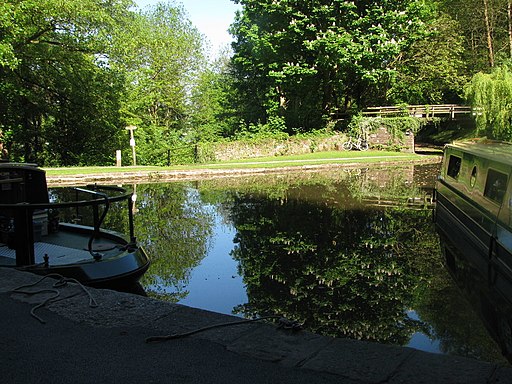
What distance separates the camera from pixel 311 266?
770cm

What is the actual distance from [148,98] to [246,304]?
32.9 metres

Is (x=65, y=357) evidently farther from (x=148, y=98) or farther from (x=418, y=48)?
(x=418, y=48)

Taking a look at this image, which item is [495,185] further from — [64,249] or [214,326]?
[64,249]

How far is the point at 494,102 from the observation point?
1184 inches

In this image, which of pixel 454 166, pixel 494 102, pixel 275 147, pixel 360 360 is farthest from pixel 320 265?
pixel 275 147

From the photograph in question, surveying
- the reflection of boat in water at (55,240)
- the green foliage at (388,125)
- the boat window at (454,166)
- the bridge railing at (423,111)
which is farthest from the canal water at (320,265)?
the bridge railing at (423,111)

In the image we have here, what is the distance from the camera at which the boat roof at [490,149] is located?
8.01 meters

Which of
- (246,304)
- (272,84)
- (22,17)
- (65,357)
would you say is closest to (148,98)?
(272,84)

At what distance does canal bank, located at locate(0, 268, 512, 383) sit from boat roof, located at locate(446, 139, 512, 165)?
5525 millimetres

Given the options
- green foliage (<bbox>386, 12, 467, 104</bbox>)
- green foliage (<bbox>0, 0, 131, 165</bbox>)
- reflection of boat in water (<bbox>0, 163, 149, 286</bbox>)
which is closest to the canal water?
reflection of boat in water (<bbox>0, 163, 149, 286</bbox>)

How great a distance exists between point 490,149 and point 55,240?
26.7ft

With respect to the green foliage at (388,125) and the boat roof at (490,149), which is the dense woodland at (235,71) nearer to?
the green foliage at (388,125)

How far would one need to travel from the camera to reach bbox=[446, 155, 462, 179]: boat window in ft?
34.1

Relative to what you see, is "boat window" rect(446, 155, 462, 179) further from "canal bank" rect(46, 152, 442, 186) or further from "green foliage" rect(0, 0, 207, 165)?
"green foliage" rect(0, 0, 207, 165)
